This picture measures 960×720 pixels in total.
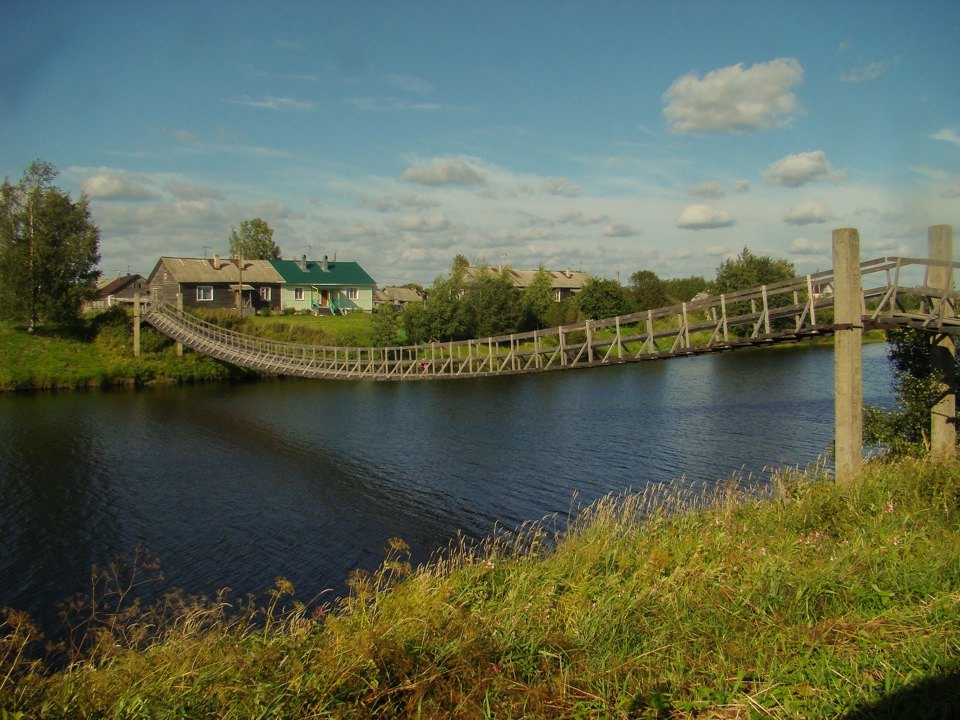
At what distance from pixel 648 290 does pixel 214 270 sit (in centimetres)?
4412

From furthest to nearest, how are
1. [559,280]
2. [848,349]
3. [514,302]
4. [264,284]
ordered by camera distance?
[559,280], [264,284], [514,302], [848,349]

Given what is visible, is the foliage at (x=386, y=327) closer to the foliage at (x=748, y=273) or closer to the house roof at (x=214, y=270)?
the house roof at (x=214, y=270)

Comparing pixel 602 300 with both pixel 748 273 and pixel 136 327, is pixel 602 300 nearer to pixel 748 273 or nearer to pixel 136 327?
pixel 748 273

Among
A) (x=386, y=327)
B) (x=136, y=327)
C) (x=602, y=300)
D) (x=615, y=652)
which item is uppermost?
(x=602, y=300)

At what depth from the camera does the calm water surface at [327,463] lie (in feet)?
53.3

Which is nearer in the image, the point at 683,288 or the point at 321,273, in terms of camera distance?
the point at 321,273

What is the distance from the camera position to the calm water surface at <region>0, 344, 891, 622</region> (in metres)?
16.2

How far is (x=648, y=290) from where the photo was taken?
76.8 meters

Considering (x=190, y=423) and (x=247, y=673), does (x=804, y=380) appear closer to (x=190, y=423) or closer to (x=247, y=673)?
(x=190, y=423)

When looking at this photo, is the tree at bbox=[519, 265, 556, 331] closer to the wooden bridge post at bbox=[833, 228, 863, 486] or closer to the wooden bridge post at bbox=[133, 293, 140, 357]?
the wooden bridge post at bbox=[133, 293, 140, 357]

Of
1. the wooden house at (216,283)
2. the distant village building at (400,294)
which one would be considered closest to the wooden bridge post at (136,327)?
the wooden house at (216,283)

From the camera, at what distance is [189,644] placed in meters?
7.18

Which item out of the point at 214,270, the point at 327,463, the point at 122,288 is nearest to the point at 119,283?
the point at 122,288

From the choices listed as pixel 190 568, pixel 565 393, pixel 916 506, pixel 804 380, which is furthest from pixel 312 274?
pixel 916 506
